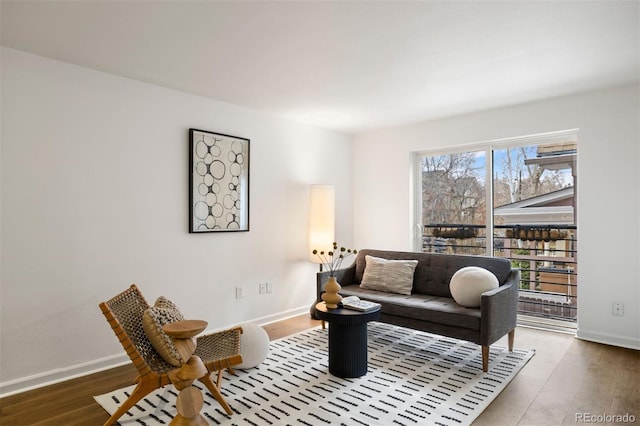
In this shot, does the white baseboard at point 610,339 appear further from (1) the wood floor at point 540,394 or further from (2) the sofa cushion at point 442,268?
(2) the sofa cushion at point 442,268

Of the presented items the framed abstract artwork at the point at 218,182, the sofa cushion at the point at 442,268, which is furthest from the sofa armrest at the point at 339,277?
the framed abstract artwork at the point at 218,182

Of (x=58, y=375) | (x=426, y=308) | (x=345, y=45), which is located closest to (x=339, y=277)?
(x=426, y=308)

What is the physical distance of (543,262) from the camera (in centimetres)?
437

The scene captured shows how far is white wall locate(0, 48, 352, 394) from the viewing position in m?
2.86

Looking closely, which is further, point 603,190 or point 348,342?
point 603,190

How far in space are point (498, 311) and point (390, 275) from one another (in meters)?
1.17

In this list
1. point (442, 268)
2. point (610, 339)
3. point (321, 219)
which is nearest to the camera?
point (610, 339)

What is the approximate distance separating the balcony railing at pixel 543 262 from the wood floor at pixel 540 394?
0.72 m

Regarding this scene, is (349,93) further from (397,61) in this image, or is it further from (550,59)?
(550,59)

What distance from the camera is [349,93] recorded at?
385 centimetres

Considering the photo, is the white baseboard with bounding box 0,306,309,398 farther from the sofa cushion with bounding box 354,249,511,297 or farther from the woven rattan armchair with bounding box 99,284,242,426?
the sofa cushion with bounding box 354,249,511,297

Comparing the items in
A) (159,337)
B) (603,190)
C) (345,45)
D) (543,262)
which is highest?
(345,45)

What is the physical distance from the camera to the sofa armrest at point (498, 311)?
10.0ft

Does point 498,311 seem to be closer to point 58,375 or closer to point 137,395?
point 137,395
